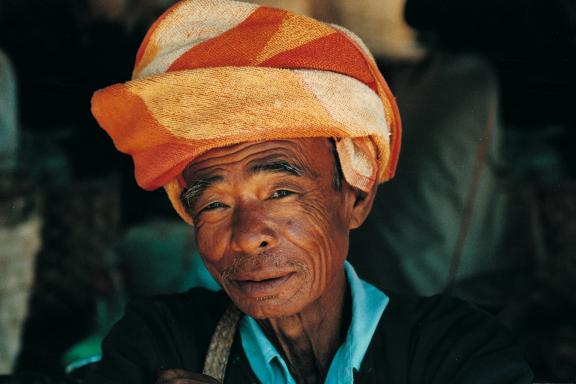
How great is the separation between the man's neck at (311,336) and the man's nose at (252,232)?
0.93ft

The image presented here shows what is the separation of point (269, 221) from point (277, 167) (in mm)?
146

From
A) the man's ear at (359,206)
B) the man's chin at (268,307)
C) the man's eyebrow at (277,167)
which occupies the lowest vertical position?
the man's chin at (268,307)

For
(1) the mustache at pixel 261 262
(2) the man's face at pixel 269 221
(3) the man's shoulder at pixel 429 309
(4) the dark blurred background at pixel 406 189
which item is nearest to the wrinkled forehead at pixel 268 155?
(2) the man's face at pixel 269 221

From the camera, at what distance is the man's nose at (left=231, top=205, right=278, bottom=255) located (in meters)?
2.00

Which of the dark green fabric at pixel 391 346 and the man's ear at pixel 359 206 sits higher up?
the man's ear at pixel 359 206

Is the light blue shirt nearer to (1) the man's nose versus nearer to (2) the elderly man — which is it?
(2) the elderly man

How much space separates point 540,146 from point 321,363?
2.40 m

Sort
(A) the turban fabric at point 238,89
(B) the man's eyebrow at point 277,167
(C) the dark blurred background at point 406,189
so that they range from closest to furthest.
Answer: (A) the turban fabric at point 238,89 → (B) the man's eyebrow at point 277,167 → (C) the dark blurred background at point 406,189

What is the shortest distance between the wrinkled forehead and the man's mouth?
0.96 ft

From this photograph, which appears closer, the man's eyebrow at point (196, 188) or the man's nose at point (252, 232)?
the man's nose at point (252, 232)

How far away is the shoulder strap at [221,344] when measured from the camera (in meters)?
2.12

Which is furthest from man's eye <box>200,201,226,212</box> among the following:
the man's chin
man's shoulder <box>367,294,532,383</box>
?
man's shoulder <box>367,294,532,383</box>

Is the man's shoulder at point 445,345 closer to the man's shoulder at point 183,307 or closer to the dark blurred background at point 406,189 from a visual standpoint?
the man's shoulder at point 183,307

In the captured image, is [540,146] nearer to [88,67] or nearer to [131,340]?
[88,67]
